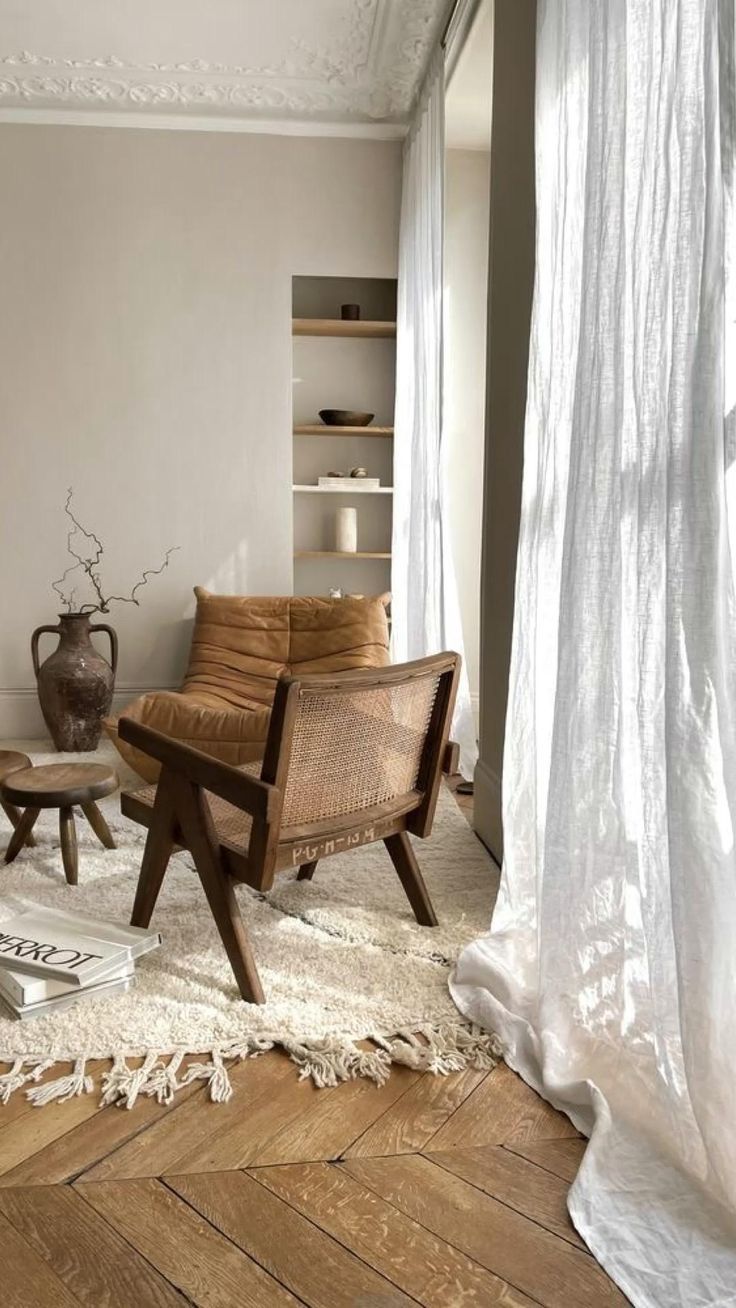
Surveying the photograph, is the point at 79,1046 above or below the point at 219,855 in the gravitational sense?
below

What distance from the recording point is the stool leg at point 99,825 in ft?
10.1

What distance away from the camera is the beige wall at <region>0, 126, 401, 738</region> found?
4871 millimetres

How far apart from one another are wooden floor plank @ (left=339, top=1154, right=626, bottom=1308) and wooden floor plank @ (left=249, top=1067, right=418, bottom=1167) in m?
0.07

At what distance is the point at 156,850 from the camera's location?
7.70ft

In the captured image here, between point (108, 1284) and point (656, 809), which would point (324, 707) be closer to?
point (656, 809)

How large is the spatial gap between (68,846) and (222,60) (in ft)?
11.5

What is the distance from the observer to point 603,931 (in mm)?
1771

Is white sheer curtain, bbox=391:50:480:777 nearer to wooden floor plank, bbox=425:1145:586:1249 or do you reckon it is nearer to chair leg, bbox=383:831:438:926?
chair leg, bbox=383:831:438:926

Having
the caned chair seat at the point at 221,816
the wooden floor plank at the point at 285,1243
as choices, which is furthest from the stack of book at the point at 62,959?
the wooden floor plank at the point at 285,1243

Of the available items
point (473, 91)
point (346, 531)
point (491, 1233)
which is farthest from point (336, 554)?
point (491, 1233)

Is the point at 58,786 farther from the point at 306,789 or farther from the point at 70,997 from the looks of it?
the point at 306,789

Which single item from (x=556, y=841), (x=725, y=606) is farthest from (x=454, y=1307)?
(x=725, y=606)

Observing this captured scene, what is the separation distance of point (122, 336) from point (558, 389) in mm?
3450

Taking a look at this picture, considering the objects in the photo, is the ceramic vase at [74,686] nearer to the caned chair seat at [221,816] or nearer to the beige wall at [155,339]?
the beige wall at [155,339]
